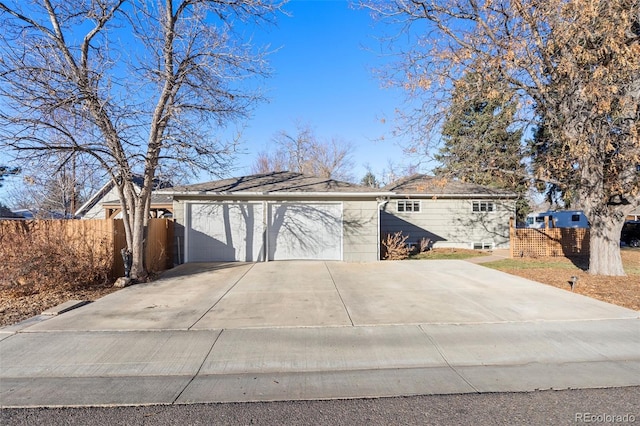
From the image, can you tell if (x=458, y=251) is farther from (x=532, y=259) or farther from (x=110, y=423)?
(x=110, y=423)

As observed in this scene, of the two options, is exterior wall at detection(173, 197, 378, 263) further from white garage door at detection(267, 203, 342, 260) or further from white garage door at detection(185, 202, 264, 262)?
white garage door at detection(185, 202, 264, 262)

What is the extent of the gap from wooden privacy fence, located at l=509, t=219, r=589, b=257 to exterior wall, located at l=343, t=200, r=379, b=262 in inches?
244

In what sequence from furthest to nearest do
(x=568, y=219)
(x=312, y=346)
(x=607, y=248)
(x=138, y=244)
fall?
(x=568, y=219)
(x=607, y=248)
(x=138, y=244)
(x=312, y=346)

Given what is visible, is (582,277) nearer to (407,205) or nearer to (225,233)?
(407,205)

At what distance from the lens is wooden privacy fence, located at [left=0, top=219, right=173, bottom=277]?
27.2ft

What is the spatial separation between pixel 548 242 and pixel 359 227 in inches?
331

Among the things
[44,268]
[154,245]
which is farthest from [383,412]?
[154,245]

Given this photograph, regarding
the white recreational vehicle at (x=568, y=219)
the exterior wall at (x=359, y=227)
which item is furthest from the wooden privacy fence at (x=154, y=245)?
the white recreational vehicle at (x=568, y=219)

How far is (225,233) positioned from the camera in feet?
42.6

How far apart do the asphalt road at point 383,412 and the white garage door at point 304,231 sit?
384 inches

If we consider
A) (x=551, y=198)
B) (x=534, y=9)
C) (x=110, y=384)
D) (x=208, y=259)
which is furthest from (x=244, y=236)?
(x=551, y=198)

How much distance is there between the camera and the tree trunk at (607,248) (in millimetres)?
10148

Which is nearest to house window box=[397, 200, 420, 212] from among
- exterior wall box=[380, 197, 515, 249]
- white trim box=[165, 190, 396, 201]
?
exterior wall box=[380, 197, 515, 249]

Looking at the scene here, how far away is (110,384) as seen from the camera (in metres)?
3.81
